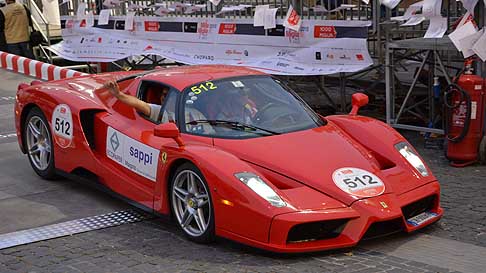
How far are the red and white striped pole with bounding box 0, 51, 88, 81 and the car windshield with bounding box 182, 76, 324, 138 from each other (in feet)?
23.1

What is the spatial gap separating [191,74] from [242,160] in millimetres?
1389

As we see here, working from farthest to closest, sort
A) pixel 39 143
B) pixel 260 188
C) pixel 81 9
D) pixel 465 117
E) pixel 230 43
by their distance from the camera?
pixel 81 9 < pixel 230 43 < pixel 465 117 < pixel 39 143 < pixel 260 188

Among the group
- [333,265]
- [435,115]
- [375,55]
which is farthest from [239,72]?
[375,55]

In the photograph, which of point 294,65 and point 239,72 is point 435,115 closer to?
point 294,65

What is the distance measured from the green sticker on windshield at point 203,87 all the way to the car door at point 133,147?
0.53 feet

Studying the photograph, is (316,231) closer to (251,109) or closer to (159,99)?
(251,109)

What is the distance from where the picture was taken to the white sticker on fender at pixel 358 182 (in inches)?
211

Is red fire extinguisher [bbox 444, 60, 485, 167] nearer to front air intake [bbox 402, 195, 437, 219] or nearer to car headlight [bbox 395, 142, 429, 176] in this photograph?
car headlight [bbox 395, 142, 429, 176]

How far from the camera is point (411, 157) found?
6.12 metres

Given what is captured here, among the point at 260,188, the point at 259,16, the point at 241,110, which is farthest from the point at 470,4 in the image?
the point at 260,188

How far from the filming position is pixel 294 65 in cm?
1030

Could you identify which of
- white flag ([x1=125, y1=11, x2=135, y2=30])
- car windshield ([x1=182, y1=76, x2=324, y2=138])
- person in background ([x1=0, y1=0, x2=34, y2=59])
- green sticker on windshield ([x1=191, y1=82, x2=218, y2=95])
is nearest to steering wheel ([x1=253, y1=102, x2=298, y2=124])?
car windshield ([x1=182, y1=76, x2=324, y2=138])

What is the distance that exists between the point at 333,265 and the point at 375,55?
6207 mm

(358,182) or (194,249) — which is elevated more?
(358,182)
